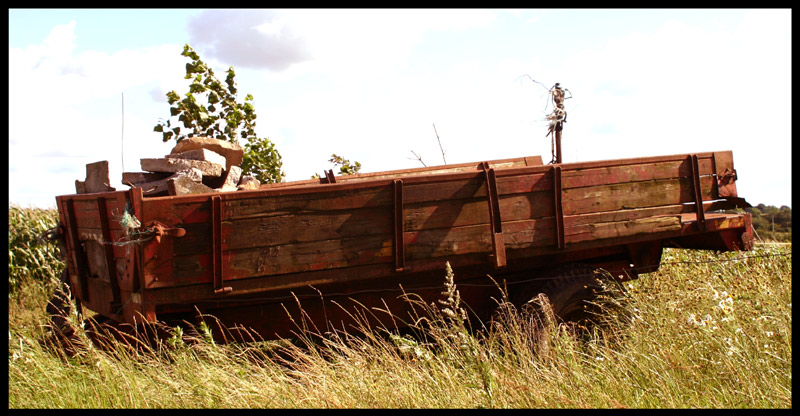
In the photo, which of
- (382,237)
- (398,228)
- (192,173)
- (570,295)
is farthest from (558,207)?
(192,173)

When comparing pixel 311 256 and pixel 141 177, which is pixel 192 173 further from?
pixel 311 256

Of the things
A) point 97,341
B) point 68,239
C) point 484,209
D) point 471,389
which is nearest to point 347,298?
point 484,209

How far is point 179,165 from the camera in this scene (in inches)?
201

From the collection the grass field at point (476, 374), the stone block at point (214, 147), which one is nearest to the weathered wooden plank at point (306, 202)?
the grass field at point (476, 374)

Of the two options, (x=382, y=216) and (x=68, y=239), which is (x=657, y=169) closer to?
(x=382, y=216)

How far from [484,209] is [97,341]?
3051mm

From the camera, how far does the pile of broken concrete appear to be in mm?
4791

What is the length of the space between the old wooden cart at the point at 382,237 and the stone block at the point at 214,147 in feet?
3.19

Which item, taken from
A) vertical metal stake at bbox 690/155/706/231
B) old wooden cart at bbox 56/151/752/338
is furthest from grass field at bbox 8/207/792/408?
vertical metal stake at bbox 690/155/706/231

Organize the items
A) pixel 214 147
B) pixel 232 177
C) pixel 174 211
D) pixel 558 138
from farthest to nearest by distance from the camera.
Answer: pixel 558 138 < pixel 214 147 < pixel 232 177 < pixel 174 211

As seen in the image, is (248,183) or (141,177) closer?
(141,177)

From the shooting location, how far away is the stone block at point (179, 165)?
16.8 feet

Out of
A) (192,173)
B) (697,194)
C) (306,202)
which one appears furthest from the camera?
(697,194)

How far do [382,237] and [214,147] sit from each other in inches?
80.2
